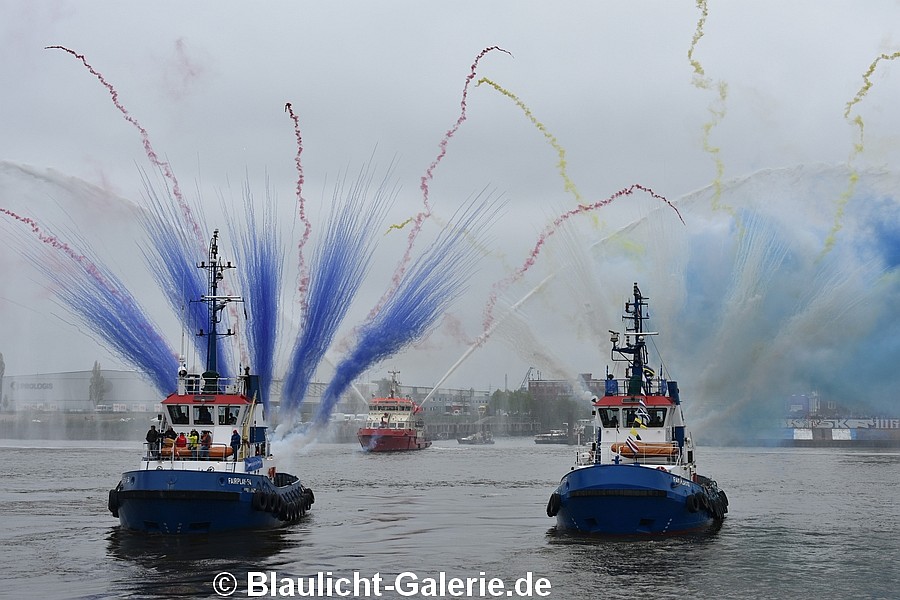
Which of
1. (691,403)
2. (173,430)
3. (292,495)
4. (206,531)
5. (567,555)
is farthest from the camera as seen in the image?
(691,403)

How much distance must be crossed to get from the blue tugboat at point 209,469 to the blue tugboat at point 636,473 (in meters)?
11.1

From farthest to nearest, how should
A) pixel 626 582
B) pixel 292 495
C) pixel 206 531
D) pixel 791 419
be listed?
pixel 791 419
pixel 292 495
pixel 206 531
pixel 626 582

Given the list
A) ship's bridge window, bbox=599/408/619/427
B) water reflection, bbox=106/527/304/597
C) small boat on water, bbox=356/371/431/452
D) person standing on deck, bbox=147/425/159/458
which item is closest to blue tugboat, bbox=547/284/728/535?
ship's bridge window, bbox=599/408/619/427

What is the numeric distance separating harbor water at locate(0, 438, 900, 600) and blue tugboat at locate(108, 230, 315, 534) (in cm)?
79

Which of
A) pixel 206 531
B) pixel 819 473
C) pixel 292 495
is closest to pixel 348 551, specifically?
pixel 206 531

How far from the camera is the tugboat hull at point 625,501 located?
121 feet

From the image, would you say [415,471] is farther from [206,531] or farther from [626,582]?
[626,582]

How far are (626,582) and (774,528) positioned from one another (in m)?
15.9

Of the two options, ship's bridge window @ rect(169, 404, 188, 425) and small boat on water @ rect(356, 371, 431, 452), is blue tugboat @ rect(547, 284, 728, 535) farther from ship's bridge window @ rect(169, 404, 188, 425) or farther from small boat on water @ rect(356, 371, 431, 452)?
small boat on water @ rect(356, 371, 431, 452)

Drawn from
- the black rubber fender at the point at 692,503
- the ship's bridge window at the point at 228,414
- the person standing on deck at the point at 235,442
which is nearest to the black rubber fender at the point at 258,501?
the person standing on deck at the point at 235,442

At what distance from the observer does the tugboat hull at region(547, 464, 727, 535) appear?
36.9 m

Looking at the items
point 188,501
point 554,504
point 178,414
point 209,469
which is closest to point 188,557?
point 188,501

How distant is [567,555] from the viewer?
35000mm

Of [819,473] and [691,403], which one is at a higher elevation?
[691,403]
